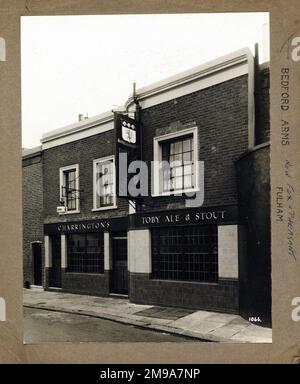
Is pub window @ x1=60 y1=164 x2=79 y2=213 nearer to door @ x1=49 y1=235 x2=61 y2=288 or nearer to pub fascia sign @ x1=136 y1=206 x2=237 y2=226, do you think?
door @ x1=49 y1=235 x2=61 y2=288

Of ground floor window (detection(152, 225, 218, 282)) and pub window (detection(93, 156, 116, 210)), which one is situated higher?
pub window (detection(93, 156, 116, 210))

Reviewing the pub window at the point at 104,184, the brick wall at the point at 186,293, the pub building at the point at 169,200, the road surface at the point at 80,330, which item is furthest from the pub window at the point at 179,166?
the road surface at the point at 80,330

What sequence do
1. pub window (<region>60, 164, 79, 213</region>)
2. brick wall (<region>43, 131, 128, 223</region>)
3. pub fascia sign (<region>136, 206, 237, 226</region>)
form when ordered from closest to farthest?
1. pub fascia sign (<region>136, 206, 237, 226</region>)
2. brick wall (<region>43, 131, 128, 223</region>)
3. pub window (<region>60, 164, 79, 213</region>)

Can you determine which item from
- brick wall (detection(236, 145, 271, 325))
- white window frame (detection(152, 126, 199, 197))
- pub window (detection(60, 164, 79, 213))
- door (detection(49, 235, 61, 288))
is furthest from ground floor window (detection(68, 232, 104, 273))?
brick wall (detection(236, 145, 271, 325))

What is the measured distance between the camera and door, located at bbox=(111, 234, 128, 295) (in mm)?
7703

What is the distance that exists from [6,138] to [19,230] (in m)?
1.32

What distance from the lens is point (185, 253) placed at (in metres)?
7.24

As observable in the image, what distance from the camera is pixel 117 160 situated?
23.7 ft

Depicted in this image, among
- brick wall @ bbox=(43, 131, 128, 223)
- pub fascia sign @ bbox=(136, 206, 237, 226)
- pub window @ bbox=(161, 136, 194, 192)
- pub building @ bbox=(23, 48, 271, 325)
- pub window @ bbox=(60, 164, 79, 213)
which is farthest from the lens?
pub window @ bbox=(60, 164, 79, 213)

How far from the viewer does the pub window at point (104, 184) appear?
25.1ft

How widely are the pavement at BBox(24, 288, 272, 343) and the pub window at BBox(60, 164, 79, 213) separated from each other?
235 centimetres

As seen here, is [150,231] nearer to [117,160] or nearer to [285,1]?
[117,160]

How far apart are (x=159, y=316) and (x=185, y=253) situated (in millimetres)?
1545

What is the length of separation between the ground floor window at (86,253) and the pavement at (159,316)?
703 millimetres
